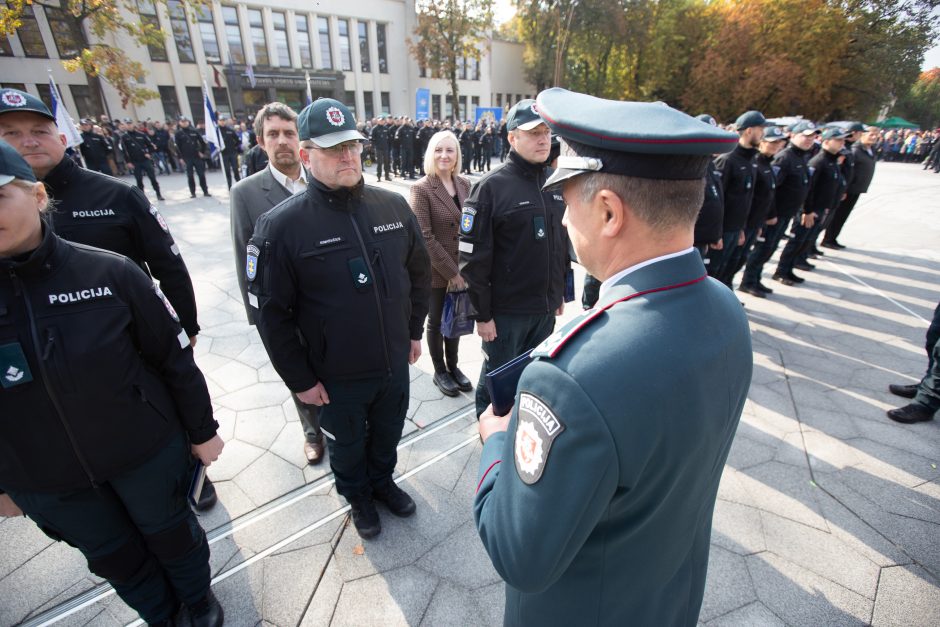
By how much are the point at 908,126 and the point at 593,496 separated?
48805mm

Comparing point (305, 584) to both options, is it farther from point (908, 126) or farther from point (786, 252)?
point (908, 126)

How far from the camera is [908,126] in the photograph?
33.8 m

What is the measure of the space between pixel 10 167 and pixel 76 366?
26.7 inches

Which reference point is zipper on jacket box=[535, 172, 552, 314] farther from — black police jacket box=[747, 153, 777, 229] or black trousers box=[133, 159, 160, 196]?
black trousers box=[133, 159, 160, 196]

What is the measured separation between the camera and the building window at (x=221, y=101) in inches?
1119

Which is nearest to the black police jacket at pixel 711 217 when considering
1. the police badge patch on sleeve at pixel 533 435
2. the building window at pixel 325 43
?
the police badge patch on sleeve at pixel 533 435

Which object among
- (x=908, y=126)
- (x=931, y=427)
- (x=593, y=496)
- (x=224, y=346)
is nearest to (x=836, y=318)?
(x=931, y=427)

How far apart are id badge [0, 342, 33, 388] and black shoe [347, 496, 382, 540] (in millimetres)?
1645

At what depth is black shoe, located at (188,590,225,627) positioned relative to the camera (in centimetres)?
212

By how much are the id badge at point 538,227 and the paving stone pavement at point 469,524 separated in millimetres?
1609

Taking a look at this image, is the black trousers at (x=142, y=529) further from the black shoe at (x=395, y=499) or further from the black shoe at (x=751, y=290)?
the black shoe at (x=751, y=290)

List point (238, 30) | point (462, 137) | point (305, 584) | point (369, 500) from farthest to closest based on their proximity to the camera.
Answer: point (238, 30) → point (462, 137) → point (369, 500) → point (305, 584)

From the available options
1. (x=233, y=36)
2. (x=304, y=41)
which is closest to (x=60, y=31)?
(x=233, y=36)

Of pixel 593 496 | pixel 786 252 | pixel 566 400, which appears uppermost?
pixel 566 400
